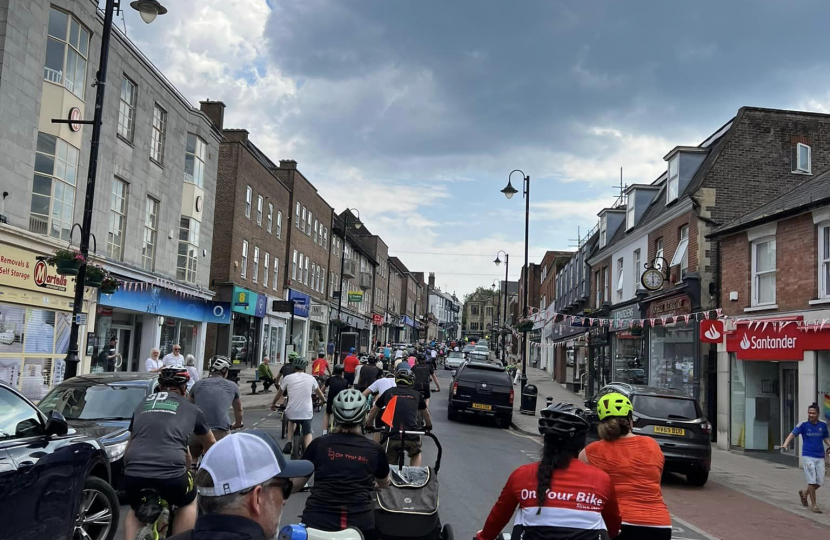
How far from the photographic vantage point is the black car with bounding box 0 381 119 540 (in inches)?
197

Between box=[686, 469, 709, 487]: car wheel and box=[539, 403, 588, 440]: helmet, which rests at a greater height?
box=[539, 403, 588, 440]: helmet

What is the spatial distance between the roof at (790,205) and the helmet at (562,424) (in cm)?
1355

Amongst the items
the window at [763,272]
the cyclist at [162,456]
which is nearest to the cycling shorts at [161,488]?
the cyclist at [162,456]

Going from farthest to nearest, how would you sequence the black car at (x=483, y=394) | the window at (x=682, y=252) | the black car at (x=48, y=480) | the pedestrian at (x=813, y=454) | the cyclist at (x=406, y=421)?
the window at (x=682, y=252), the black car at (x=483, y=394), the pedestrian at (x=813, y=454), the cyclist at (x=406, y=421), the black car at (x=48, y=480)

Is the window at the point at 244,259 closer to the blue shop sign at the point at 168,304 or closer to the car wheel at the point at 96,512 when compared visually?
the blue shop sign at the point at 168,304

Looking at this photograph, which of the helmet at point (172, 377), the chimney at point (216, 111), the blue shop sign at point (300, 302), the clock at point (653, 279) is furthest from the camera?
the blue shop sign at point (300, 302)

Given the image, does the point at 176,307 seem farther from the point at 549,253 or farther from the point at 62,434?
the point at 549,253

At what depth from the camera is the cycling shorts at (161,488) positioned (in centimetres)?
508

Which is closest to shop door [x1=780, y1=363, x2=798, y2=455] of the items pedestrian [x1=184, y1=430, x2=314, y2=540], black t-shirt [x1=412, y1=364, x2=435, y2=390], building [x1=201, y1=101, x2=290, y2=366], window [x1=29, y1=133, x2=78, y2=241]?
black t-shirt [x1=412, y1=364, x2=435, y2=390]

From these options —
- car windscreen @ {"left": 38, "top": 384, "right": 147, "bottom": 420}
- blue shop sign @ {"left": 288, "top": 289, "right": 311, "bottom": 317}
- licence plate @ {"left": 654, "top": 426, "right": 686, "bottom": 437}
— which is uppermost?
blue shop sign @ {"left": 288, "top": 289, "right": 311, "bottom": 317}

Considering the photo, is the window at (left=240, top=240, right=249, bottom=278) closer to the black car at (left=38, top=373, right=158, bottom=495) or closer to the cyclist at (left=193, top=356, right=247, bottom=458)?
the black car at (left=38, top=373, right=158, bottom=495)

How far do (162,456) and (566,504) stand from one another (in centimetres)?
313

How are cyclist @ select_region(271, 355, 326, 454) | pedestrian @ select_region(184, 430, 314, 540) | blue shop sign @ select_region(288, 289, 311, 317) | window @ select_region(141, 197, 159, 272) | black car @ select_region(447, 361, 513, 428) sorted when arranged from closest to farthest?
1. pedestrian @ select_region(184, 430, 314, 540)
2. cyclist @ select_region(271, 355, 326, 454)
3. black car @ select_region(447, 361, 513, 428)
4. window @ select_region(141, 197, 159, 272)
5. blue shop sign @ select_region(288, 289, 311, 317)

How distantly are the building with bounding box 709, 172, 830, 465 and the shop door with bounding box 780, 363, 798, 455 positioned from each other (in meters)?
0.02
